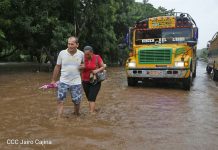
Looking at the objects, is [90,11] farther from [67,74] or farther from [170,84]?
[67,74]

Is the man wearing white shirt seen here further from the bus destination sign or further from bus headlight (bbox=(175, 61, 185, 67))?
the bus destination sign

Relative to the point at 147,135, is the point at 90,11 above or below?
above

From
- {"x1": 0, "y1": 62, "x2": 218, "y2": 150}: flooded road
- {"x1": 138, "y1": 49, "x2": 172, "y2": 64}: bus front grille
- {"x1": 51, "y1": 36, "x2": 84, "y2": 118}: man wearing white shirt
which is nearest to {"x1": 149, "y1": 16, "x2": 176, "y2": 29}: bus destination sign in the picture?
{"x1": 138, "y1": 49, "x2": 172, "y2": 64}: bus front grille

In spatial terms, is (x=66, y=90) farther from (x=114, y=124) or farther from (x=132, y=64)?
(x=132, y=64)

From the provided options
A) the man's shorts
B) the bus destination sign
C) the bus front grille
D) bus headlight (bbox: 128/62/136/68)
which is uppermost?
the bus destination sign

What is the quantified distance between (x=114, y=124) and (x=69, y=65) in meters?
1.53

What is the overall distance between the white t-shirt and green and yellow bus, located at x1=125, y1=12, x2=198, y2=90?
21.7ft

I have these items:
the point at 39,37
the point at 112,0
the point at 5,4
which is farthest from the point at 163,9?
the point at 5,4

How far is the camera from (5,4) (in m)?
18.0

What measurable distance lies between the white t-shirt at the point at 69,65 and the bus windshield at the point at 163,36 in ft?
24.9

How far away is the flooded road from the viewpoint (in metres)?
5.78

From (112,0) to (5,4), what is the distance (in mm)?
10103

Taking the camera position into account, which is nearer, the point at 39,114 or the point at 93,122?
the point at 93,122

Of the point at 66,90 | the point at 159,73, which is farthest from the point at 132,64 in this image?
the point at 66,90
